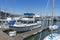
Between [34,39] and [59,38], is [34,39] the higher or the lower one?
the lower one

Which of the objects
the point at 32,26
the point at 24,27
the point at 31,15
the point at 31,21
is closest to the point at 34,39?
the point at 24,27

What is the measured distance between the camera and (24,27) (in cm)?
3111

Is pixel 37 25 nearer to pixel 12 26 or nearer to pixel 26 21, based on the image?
pixel 26 21

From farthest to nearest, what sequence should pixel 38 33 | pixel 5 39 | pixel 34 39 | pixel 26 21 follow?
pixel 26 21 < pixel 38 33 < pixel 34 39 < pixel 5 39

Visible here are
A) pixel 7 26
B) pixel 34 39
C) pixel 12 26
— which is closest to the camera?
pixel 34 39

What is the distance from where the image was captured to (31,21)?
36688 millimetres

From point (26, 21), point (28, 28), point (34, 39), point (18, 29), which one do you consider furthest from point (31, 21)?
point (34, 39)

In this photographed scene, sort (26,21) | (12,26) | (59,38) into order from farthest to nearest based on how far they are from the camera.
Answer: (26,21) < (12,26) < (59,38)

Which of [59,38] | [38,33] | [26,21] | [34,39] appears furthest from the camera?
[26,21]

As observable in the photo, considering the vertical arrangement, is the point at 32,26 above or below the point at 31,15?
below

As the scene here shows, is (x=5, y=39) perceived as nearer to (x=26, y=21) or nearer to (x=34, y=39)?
(x=34, y=39)

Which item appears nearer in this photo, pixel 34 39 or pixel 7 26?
pixel 34 39

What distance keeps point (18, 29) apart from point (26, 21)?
545cm

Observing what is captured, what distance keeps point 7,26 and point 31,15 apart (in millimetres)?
11245
